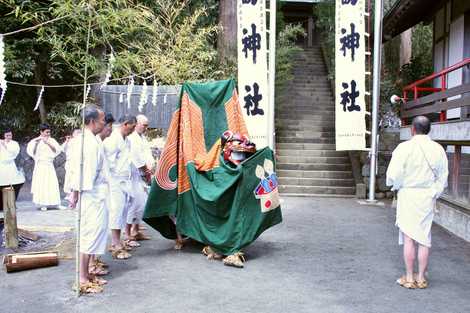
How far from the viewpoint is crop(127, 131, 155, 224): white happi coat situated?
20.8ft

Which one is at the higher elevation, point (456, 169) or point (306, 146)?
point (306, 146)

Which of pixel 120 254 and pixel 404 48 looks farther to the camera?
pixel 404 48

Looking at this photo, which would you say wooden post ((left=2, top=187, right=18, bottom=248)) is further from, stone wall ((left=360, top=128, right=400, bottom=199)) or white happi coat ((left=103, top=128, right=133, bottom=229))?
stone wall ((left=360, top=128, right=400, bottom=199))

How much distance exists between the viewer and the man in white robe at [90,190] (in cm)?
460

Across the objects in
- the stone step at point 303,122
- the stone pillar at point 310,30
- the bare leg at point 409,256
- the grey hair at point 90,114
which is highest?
the stone pillar at point 310,30

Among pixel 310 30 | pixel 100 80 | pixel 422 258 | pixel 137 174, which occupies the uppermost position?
pixel 310 30

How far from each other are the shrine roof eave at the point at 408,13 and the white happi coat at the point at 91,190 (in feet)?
33.6

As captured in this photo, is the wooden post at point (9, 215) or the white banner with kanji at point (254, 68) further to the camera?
the white banner with kanji at point (254, 68)

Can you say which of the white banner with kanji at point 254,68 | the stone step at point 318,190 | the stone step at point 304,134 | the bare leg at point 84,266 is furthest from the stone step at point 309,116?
the bare leg at point 84,266

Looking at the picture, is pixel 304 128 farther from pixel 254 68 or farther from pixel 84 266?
pixel 84 266

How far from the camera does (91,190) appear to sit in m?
4.67

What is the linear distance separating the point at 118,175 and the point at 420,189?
3591 mm

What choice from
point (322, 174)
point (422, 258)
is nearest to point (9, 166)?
point (422, 258)

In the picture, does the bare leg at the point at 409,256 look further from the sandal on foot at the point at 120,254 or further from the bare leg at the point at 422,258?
the sandal on foot at the point at 120,254
